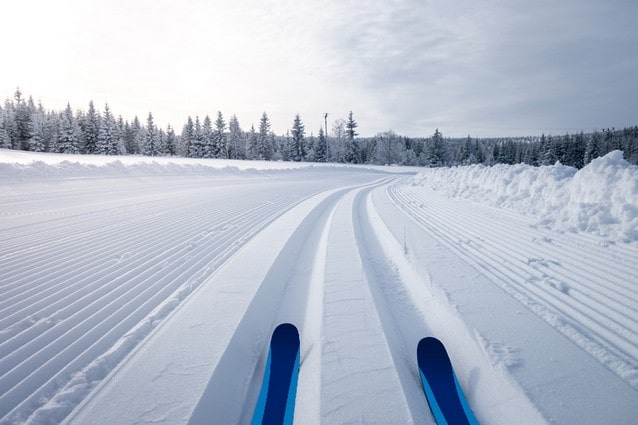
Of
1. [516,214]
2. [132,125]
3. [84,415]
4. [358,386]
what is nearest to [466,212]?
[516,214]

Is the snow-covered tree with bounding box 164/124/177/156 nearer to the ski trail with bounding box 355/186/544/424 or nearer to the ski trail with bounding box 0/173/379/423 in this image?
the ski trail with bounding box 0/173/379/423

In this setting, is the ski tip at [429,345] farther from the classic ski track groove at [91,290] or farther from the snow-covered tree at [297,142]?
the snow-covered tree at [297,142]

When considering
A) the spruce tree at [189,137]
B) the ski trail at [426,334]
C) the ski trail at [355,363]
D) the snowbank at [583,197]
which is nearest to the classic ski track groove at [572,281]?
the snowbank at [583,197]

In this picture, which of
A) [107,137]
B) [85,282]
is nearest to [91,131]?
[107,137]

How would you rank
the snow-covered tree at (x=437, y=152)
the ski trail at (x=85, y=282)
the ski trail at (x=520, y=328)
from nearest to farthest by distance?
the ski trail at (x=520, y=328) < the ski trail at (x=85, y=282) < the snow-covered tree at (x=437, y=152)

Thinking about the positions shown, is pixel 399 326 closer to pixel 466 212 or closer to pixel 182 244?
pixel 182 244

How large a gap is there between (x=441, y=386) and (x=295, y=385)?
117 cm

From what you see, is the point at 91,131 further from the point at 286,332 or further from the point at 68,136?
A: the point at 286,332

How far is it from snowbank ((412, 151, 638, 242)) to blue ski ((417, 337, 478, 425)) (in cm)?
389

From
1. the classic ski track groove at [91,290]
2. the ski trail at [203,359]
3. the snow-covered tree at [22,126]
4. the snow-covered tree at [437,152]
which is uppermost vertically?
the snow-covered tree at [22,126]

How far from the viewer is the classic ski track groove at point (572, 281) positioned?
2646 millimetres

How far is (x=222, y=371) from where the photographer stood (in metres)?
2.47

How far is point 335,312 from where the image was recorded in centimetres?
338

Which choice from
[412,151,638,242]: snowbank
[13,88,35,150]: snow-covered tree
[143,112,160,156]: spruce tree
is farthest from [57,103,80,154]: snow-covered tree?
[412,151,638,242]: snowbank
